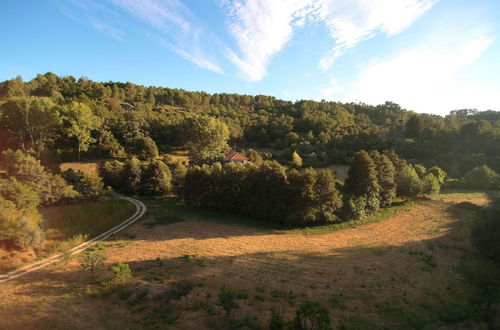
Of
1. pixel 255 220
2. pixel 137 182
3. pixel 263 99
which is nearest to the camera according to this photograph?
pixel 255 220

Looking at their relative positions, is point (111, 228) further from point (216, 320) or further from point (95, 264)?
point (216, 320)

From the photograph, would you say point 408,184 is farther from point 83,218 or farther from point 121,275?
point 83,218

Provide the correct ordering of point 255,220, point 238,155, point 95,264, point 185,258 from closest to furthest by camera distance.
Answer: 1. point 95,264
2. point 185,258
3. point 255,220
4. point 238,155

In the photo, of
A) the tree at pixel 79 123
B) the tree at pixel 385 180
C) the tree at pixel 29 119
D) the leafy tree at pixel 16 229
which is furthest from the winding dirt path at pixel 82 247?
the tree at pixel 385 180

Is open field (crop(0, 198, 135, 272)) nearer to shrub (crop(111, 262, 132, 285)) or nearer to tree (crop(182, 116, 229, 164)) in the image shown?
shrub (crop(111, 262, 132, 285))

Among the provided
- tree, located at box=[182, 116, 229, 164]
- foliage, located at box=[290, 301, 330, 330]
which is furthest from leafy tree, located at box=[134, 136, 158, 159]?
foliage, located at box=[290, 301, 330, 330]

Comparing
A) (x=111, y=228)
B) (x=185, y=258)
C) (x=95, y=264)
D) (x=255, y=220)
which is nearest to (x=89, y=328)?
(x=95, y=264)

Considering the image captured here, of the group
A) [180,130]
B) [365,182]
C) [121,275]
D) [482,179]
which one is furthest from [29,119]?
[482,179]
